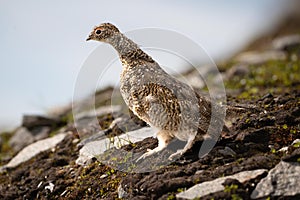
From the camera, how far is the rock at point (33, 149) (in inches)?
350

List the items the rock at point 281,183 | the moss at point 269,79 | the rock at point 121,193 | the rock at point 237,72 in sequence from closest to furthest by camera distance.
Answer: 1. the rock at point 281,183
2. the rock at point 121,193
3. the moss at point 269,79
4. the rock at point 237,72

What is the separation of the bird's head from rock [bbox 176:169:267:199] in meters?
2.59

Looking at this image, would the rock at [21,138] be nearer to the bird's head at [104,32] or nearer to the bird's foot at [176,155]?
the bird's head at [104,32]

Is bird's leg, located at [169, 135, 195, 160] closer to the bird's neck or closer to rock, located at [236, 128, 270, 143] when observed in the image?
rock, located at [236, 128, 270, 143]

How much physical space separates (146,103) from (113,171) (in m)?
1.14

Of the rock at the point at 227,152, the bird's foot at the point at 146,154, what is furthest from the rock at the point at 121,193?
the rock at the point at 227,152

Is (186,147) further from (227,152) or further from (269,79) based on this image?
(269,79)

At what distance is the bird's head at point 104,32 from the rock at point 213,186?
2.59 meters

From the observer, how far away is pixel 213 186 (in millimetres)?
5402

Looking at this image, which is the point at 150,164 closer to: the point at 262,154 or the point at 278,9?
the point at 262,154

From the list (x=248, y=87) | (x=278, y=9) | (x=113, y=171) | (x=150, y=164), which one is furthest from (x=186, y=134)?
(x=278, y=9)

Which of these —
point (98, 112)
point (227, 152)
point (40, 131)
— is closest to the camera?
point (227, 152)

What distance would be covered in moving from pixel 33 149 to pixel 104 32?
323cm

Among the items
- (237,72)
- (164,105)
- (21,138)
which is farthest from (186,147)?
(237,72)
